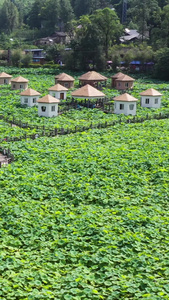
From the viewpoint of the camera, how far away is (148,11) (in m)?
80.8

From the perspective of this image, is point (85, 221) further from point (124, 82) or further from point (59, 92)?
point (124, 82)

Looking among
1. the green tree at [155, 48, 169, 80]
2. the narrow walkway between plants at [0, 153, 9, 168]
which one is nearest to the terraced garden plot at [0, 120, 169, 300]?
the narrow walkway between plants at [0, 153, 9, 168]

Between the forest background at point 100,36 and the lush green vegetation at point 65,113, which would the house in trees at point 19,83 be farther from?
the forest background at point 100,36

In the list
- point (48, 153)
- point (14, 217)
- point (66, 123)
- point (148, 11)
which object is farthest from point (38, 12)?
point (14, 217)

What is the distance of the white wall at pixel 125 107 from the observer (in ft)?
139

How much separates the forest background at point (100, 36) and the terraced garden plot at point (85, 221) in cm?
3842

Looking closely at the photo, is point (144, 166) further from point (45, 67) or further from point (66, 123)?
point (45, 67)

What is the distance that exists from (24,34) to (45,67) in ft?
129

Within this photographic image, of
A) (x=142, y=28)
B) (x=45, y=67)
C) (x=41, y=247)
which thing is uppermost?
(x=142, y=28)

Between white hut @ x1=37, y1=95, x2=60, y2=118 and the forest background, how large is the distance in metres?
26.3

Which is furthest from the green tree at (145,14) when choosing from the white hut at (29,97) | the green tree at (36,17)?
the white hut at (29,97)

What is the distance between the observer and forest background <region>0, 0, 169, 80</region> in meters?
68.0

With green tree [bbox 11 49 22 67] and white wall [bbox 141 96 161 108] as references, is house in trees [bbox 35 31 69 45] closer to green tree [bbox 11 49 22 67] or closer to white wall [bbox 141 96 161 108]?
green tree [bbox 11 49 22 67]

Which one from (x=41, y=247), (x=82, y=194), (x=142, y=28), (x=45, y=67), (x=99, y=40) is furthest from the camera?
(x=142, y=28)
